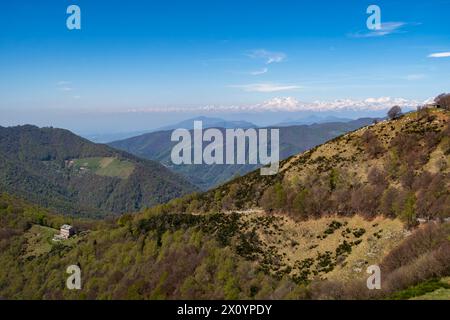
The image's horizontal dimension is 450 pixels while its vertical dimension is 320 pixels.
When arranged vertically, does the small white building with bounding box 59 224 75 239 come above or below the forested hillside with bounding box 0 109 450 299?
below

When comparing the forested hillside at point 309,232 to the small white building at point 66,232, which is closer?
the forested hillside at point 309,232

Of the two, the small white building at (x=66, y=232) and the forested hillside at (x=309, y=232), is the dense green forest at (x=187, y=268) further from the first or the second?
the small white building at (x=66, y=232)

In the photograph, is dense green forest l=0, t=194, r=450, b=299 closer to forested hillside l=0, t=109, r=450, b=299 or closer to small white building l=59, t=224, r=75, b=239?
forested hillside l=0, t=109, r=450, b=299

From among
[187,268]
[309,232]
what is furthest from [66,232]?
[309,232]

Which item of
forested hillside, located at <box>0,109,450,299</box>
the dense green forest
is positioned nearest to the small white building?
the dense green forest

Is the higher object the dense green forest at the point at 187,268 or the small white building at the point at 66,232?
the dense green forest at the point at 187,268

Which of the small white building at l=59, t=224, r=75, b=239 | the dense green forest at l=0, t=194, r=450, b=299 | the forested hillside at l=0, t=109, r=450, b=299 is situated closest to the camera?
the dense green forest at l=0, t=194, r=450, b=299

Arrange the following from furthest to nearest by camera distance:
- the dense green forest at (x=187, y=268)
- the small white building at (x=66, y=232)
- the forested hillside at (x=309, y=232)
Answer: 1. the small white building at (x=66, y=232)
2. the forested hillside at (x=309, y=232)
3. the dense green forest at (x=187, y=268)

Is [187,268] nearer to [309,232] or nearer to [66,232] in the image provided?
[309,232]

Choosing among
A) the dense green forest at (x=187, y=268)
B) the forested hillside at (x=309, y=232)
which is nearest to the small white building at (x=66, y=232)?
the dense green forest at (x=187, y=268)

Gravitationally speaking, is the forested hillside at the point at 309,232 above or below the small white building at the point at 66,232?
above

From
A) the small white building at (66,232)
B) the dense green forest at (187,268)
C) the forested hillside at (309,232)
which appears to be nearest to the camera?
the dense green forest at (187,268)

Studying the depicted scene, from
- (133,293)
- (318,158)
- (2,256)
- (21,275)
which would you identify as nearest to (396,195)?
(318,158)
